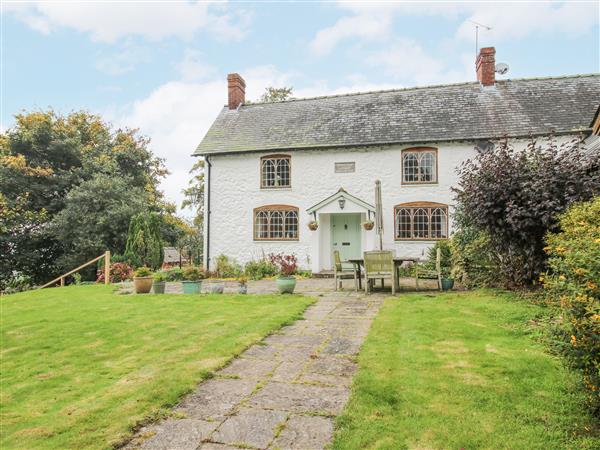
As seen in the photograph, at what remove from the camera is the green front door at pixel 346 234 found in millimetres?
16641

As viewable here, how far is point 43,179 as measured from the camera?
21594mm

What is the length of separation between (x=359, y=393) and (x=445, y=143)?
13.6m

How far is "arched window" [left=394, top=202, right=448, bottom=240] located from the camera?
15.6 m

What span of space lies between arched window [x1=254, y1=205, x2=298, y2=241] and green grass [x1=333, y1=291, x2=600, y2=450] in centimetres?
1102

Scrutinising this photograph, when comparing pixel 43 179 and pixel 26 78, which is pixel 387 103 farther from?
pixel 43 179

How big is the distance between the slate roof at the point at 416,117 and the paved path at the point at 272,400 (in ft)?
38.8

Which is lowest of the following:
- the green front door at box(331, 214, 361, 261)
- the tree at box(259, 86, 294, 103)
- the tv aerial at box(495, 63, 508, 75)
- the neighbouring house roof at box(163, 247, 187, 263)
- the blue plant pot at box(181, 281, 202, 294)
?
the blue plant pot at box(181, 281, 202, 294)

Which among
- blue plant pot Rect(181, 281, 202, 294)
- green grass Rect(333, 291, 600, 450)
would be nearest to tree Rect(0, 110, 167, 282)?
blue plant pot Rect(181, 281, 202, 294)

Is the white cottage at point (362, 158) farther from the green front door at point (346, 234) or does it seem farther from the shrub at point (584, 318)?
the shrub at point (584, 318)

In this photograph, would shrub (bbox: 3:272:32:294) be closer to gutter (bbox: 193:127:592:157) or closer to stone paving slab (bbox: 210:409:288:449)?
gutter (bbox: 193:127:592:157)

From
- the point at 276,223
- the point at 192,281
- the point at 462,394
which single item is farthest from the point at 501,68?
the point at 462,394

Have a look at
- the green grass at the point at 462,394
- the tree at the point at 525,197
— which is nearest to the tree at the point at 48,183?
the tree at the point at 525,197

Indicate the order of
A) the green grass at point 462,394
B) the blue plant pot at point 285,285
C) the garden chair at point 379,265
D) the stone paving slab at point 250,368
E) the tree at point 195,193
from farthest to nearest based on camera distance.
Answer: the tree at point 195,193, the blue plant pot at point 285,285, the garden chair at point 379,265, the stone paving slab at point 250,368, the green grass at point 462,394

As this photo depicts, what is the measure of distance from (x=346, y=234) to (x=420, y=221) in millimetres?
3059
